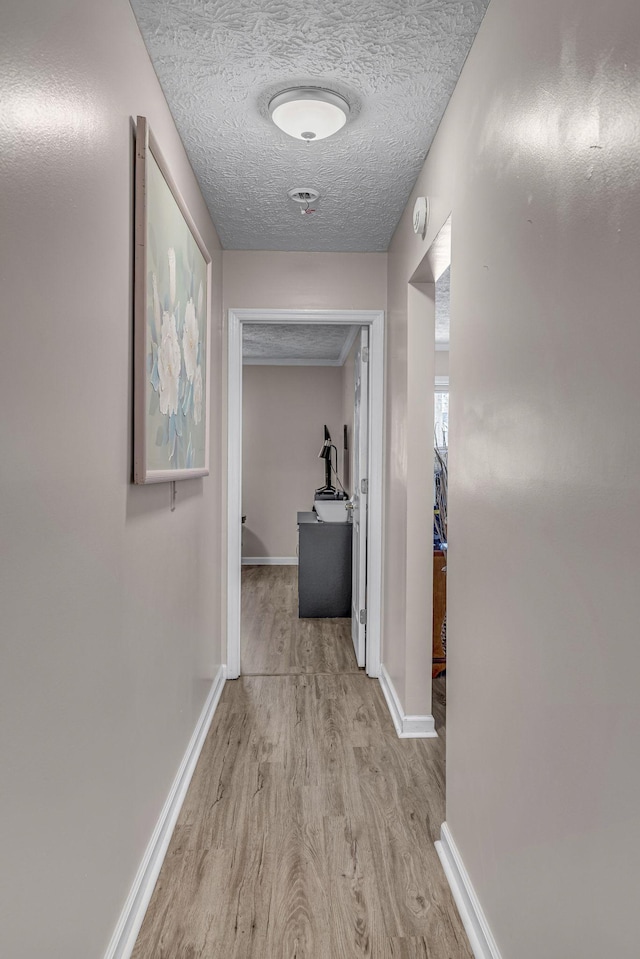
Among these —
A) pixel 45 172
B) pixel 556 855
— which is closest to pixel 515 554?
pixel 556 855

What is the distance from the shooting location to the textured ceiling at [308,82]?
5.26ft

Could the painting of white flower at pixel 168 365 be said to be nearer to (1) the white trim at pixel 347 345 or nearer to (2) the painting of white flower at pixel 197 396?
(2) the painting of white flower at pixel 197 396

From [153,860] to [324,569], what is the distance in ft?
10.0

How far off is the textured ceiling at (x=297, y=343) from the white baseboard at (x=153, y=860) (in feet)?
10.9

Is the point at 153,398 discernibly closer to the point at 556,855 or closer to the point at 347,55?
the point at 347,55

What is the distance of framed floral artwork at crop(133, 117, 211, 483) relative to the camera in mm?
1608

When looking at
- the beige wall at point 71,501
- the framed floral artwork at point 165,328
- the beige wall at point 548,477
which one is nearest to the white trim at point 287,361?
the framed floral artwork at point 165,328

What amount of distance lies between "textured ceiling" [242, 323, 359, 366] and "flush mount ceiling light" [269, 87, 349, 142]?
2819 millimetres

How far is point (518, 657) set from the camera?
1294 millimetres

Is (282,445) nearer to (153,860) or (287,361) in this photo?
(287,361)

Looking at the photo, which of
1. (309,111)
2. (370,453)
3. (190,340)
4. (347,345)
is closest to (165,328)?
(190,340)

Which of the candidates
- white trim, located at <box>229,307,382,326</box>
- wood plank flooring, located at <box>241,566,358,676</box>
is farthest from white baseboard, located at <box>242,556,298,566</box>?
white trim, located at <box>229,307,382,326</box>

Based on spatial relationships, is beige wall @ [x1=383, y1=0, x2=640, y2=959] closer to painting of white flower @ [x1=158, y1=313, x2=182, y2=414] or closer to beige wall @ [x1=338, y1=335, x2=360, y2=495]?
painting of white flower @ [x1=158, y1=313, x2=182, y2=414]

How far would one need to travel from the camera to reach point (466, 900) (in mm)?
1647
